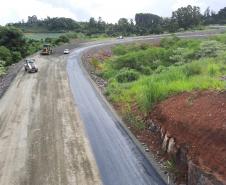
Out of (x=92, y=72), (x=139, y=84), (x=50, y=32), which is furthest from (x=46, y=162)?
(x=50, y=32)

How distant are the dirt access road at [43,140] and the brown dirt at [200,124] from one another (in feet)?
Answer: 14.8

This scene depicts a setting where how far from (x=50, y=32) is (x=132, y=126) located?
557ft

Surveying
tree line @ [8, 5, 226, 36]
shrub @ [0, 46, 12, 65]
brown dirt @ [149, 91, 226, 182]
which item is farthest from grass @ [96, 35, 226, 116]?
tree line @ [8, 5, 226, 36]

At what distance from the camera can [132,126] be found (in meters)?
27.0

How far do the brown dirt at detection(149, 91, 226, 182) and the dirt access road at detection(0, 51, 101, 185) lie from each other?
452 centimetres

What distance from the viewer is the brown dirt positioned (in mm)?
17328

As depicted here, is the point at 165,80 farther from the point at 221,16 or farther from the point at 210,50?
the point at 221,16

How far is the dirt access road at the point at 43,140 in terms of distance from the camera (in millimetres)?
19078

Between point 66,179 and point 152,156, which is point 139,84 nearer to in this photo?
point 152,156

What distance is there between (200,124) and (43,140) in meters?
9.14

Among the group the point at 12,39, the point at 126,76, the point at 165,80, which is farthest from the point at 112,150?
the point at 12,39

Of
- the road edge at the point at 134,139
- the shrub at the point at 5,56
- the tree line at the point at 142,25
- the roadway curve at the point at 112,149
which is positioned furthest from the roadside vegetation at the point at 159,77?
the tree line at the point at 142,25

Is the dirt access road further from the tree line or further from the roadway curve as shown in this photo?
the tree line

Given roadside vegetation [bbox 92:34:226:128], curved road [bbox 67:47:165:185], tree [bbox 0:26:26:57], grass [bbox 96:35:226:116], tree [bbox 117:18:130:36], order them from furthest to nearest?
tree [bbox 117:18:130:36] → tree [bbox 0:26:26:57] → roadside vegetation [bbox 92:34:226:128] → grass [bbox 96:35:226:116] → curved road [bbox 67:47:165:185]
